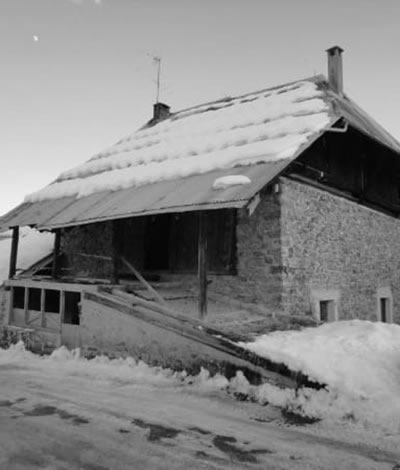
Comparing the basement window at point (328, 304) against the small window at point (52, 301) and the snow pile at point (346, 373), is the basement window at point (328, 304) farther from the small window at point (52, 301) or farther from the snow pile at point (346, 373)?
the small window at point (52, 301)

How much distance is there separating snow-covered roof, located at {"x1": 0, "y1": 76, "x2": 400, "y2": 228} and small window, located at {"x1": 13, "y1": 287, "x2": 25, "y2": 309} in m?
1.60

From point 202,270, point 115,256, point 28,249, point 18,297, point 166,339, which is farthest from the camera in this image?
point 28,249

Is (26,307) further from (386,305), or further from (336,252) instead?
(386,305)

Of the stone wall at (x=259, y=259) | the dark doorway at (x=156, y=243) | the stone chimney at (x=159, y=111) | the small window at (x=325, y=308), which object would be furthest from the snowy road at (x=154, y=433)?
the stone chimney at (x=159, y=111)

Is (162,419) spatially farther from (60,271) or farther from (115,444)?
(60,271)

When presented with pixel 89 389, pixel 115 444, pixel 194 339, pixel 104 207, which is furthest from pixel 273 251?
pixel 115 444

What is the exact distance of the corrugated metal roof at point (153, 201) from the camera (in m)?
6.05

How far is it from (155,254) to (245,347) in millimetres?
5453

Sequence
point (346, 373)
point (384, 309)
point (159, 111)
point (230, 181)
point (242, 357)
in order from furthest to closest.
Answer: point (159, 111), point (384, 309), point (230, 181), point (242, 357), point (346, 373)

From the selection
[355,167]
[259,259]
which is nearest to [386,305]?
[355,167]

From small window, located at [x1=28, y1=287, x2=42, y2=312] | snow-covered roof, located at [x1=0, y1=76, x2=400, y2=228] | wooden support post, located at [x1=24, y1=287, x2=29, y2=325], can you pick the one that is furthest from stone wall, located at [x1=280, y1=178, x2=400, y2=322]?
small window, located at [x1=28, y1=287, x2=42, y2=312]

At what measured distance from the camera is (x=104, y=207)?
25.9 ft

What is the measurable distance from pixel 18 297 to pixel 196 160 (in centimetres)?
552

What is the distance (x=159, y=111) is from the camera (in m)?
15.2
